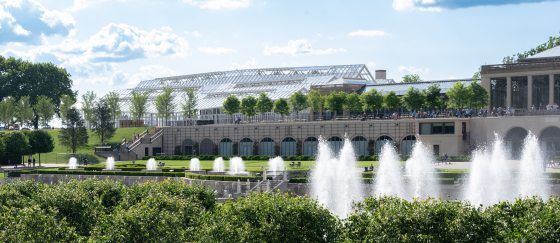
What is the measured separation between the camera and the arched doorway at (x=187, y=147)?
114 metres

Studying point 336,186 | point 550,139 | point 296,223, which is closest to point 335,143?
point 550,139

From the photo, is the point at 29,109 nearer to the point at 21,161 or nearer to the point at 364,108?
the point at 21,161

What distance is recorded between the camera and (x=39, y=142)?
104438 mm

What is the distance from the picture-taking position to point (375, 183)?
64500 millimetres

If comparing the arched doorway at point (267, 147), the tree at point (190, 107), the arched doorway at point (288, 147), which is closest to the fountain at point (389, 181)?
the arched doorway at point (288, 147)

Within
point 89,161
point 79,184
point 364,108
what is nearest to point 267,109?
point 364,108

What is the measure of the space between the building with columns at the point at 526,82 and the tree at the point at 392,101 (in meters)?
11.0

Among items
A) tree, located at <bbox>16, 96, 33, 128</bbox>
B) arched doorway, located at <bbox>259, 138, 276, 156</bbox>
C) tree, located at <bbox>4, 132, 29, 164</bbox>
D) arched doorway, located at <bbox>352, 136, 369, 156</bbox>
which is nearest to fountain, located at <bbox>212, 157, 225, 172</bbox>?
arched doorway, located at <bbox>259, 138, 276, 156</bbox>

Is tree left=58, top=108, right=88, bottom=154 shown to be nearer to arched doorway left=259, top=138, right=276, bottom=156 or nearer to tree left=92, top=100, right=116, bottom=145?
tree left=92, top=100, right=116, bottom=145

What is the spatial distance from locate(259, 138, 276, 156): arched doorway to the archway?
762cm

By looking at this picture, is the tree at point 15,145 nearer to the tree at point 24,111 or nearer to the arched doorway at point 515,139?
the tree at point 24,111

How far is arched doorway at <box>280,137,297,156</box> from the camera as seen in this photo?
105 metres

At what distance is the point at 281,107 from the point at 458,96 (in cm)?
2370

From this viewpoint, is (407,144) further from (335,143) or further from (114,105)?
(114,105)
